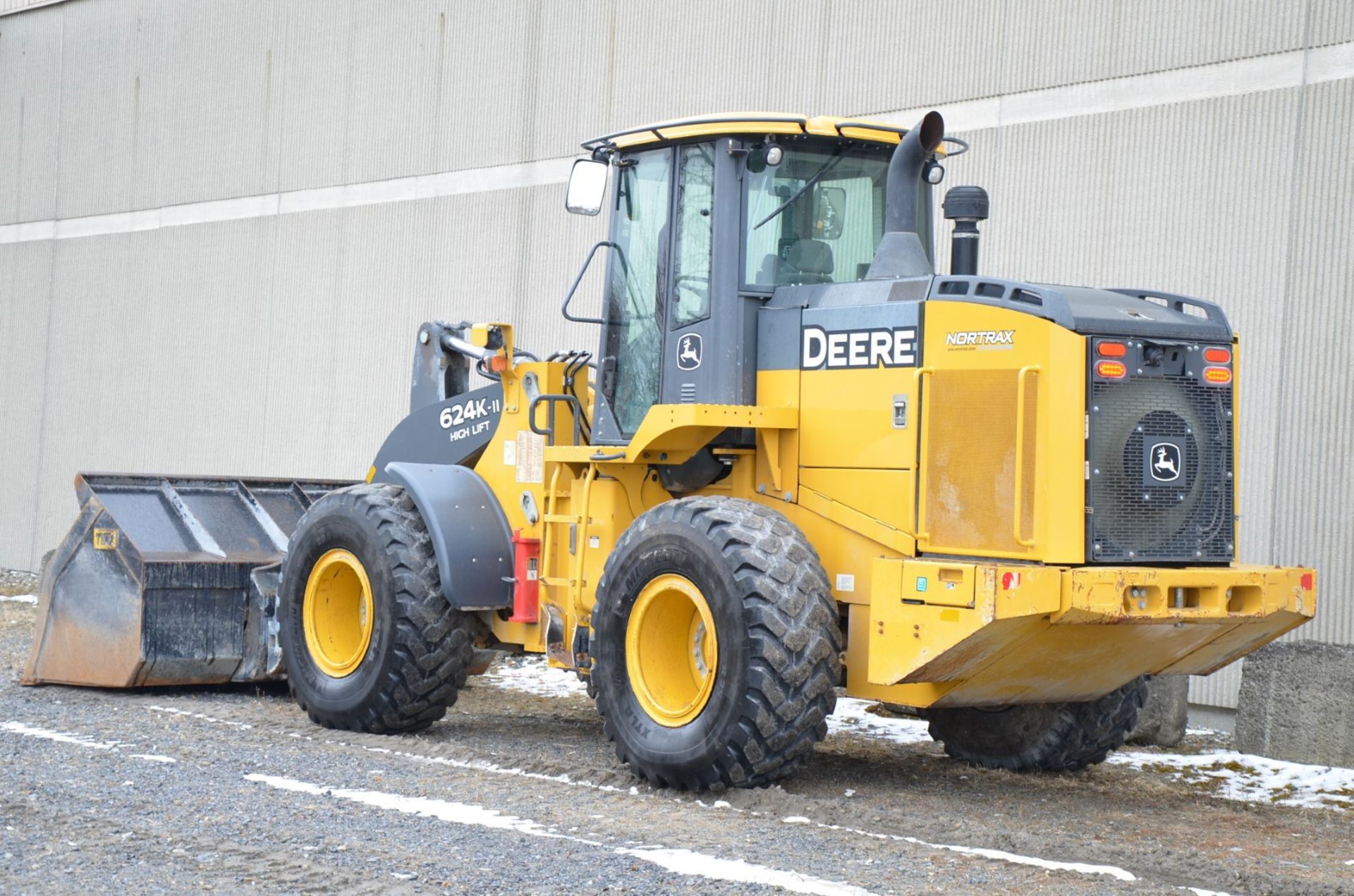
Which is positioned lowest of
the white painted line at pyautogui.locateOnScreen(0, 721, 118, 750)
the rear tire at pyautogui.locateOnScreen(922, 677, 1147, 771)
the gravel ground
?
the white painted line at pyautogui.locateOnScreen(0, 721, 118, 750)

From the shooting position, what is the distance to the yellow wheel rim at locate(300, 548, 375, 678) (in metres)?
9.75

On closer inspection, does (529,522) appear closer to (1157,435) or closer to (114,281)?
(1157,435)

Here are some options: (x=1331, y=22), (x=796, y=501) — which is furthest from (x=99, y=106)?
(x=796, y=501)

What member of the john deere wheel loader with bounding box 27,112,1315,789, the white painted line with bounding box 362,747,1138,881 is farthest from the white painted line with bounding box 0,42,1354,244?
the white painted line with bounding box 362,747,1138,881

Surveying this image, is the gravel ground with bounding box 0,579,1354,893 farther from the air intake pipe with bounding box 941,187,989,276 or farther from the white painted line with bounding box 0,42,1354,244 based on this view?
the white painted line with bounding box 0,42,1354,244

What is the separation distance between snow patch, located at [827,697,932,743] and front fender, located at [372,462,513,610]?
2249 millimetres

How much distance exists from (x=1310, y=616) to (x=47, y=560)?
7.90m

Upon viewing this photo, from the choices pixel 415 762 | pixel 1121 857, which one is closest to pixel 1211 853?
pixel 1121 857

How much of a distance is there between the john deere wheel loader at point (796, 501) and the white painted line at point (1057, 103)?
309 centimetres

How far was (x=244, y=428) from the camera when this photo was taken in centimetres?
1998

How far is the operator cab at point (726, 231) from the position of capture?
8.32 m

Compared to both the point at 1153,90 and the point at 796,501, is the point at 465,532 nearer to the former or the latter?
the point at 796,501

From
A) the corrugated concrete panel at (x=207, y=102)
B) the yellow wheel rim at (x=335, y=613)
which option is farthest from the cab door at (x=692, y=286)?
the corrugated concrete panel at (x=207, y=102)

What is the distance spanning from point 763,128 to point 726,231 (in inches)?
21.1
